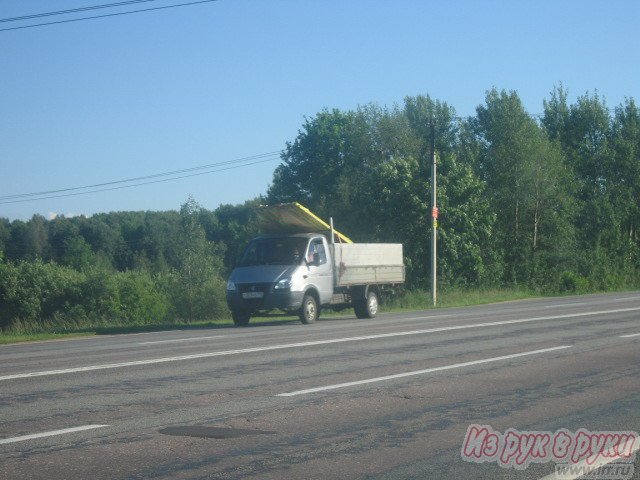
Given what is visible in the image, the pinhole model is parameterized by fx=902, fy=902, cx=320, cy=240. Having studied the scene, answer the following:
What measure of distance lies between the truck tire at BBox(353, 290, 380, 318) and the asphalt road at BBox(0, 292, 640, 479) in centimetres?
915

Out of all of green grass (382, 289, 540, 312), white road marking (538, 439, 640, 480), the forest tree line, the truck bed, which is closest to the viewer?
white road marking (538, 439, 640, 480)

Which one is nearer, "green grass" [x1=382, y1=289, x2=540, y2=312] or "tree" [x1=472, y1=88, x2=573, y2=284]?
"green grass" [x1=382, y1=289, x2=540, y2=312]

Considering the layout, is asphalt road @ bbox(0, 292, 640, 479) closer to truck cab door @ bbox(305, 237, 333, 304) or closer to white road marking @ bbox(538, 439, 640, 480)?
white road marking @ bbox(538, 439, 640, 480)

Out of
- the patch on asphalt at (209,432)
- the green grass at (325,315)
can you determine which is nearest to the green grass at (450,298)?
the green grass at (325,315)

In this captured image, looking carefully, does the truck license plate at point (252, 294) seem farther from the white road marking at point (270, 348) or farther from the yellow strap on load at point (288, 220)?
the white road marking at point (270, 348)

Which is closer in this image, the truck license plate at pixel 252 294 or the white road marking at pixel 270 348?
the white road marking at pixel 270 348

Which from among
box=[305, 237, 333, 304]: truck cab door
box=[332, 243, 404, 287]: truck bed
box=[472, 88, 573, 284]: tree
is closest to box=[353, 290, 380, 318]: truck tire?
box=[332, 243, 404, 287]: truck bed

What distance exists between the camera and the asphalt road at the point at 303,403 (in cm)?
665

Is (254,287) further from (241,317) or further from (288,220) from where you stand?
(288,220)

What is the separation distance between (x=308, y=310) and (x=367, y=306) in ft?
9.10

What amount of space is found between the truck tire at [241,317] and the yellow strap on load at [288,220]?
111 inches

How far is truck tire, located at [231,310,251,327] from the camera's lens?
2447 centimetres

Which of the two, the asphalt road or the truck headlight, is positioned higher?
the truck headlight

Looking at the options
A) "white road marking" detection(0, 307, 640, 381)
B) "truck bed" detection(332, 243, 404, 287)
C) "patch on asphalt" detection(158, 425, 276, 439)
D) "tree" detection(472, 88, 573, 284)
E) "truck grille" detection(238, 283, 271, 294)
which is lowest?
"patch on asphalt" detection(158, 425, 276, 439)
